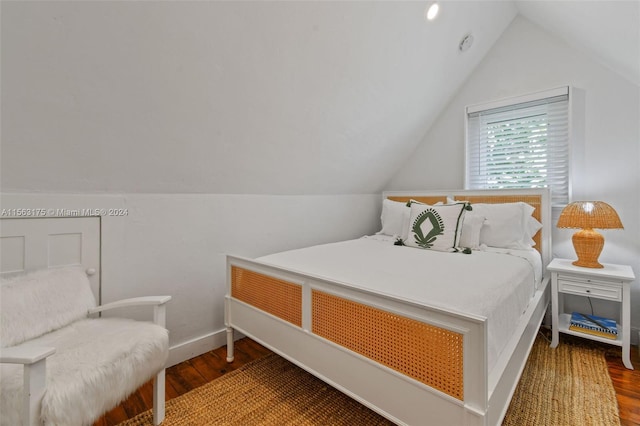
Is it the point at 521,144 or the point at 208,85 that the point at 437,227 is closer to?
the point at 521,144

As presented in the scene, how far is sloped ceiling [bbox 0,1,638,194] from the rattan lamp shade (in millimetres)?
994

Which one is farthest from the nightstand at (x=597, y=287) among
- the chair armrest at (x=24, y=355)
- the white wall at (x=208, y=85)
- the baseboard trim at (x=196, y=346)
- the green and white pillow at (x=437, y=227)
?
the chair armrest at (x=24, y=355)

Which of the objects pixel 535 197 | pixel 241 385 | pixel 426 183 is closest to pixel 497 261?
pixel 535 197

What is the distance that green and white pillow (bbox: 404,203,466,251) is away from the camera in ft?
8.04

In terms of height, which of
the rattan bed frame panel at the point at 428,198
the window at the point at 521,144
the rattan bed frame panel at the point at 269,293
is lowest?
the rattan bed frame panel at the point at 269,293

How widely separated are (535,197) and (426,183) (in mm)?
1093

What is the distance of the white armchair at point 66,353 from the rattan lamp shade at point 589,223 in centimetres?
279

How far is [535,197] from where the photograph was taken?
262 centimetres

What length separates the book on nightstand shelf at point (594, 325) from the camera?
2084 millimetres

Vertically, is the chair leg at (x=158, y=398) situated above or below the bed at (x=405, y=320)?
below

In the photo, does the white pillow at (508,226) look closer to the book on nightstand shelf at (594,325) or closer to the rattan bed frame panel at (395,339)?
the book on nightstand shelf at (594,325)

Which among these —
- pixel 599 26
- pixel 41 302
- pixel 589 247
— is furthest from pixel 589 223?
pixel 41 302

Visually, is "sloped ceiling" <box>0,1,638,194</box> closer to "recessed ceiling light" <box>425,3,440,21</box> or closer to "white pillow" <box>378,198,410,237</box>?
"recessed ceiling light" <box>425,3,440,21</box>

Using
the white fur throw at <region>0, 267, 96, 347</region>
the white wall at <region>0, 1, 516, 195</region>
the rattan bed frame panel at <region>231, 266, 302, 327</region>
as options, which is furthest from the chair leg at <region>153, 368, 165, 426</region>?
the white wall at <region>0, 1, 516, 195</region>
